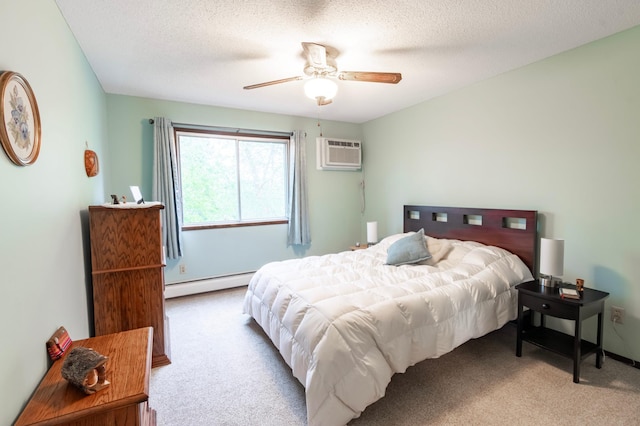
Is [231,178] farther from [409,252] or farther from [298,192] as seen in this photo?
[409,252]

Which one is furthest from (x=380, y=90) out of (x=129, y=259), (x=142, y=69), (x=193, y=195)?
(x=129, y=259)

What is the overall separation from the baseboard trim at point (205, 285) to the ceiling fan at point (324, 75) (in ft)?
8.93

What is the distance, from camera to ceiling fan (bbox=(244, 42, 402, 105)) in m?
2.22

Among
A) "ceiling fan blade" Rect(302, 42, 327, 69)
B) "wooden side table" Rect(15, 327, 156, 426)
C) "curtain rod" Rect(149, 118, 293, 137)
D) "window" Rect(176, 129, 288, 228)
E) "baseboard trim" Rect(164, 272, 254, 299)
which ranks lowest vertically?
"baseboard trim" Rect(164, 272, 254, 299)

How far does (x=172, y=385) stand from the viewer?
2.12m

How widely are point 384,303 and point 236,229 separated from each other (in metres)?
2.76

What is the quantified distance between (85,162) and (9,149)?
137 centimetres

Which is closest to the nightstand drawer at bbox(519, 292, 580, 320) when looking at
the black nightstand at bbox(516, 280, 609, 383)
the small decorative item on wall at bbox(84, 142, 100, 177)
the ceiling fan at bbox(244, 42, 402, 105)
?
the black nightstand at bbox(516, 280, 609, 383)

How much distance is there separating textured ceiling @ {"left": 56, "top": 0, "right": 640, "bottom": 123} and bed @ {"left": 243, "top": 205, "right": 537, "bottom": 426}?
1.48 metres

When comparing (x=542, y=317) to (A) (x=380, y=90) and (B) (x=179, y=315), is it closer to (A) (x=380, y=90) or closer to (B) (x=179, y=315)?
(A) (x=380, y=90)

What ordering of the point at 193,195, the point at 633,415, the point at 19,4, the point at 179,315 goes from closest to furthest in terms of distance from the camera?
the point at 19,4
the point at 633,415
the point at 179,315
the point at 193,195

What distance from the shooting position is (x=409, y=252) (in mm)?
2879

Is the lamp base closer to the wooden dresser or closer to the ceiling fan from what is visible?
the ceiling fan

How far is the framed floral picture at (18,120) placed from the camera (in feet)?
3.52
